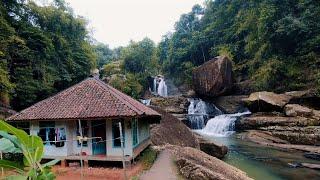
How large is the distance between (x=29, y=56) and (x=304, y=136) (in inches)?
883

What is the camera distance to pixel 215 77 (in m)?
36.1

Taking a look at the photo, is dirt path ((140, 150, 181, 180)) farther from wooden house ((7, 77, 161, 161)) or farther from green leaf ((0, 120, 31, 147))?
green leaf ((0, 120, 31, 147))

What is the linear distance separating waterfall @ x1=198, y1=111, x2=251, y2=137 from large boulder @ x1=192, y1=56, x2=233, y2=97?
213 inches

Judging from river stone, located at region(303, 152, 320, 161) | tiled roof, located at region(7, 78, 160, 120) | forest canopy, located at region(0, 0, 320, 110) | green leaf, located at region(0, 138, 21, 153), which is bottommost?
river stone, located at region(303, 152, 320, 161)

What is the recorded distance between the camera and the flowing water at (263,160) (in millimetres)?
16281

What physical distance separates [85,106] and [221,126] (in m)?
18.3

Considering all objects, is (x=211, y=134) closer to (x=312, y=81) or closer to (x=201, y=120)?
(x=201, y=120)

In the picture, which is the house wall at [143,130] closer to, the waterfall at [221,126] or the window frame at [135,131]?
the window frame at [135,131]

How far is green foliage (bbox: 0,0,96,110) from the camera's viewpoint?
2364cm

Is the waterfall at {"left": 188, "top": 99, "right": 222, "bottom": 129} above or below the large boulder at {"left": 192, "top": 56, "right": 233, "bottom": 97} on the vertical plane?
below

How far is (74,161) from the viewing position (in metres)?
15.0

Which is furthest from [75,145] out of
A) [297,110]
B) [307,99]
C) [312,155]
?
[307,99]

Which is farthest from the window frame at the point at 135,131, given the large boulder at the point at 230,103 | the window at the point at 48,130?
the large boulder at the point at 230,103

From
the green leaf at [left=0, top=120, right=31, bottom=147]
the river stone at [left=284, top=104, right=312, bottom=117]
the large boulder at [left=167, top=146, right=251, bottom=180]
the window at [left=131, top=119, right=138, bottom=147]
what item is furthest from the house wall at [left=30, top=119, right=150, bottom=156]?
the river stone at [left=284, top=104, right=312, bottom=117]
